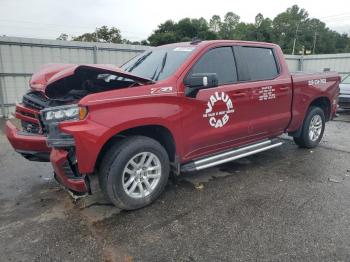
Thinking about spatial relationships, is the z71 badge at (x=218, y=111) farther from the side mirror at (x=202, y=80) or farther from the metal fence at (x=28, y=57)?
the metal fence at (x=28, y=57)

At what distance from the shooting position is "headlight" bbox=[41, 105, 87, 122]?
3.10m

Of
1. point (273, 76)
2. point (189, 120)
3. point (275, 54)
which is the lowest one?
point (189, 120)

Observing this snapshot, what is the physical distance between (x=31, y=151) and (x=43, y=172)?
1.02 m

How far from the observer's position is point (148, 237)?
3086 millimetres

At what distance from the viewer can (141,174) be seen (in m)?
3.60

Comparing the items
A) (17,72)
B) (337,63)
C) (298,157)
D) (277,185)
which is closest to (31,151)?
(277,185)

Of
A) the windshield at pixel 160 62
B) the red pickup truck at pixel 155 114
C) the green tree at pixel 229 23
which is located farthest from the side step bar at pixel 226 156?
the green tree at pixel 229 23

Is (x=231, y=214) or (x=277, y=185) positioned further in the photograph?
(x=277, y=185)

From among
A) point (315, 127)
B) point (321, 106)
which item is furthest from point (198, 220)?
point (321, 106)

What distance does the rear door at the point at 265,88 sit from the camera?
462 cm

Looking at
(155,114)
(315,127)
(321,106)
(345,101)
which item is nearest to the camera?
(155,114)

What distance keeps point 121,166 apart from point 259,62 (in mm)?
2864

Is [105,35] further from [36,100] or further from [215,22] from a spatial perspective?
[36,100]

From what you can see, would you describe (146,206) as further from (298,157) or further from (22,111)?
(298,157)
